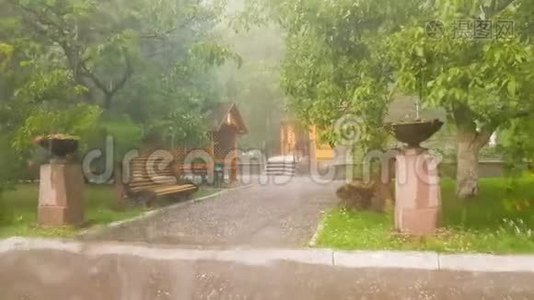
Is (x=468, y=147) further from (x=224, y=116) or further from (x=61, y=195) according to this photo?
(x=61, y=195)

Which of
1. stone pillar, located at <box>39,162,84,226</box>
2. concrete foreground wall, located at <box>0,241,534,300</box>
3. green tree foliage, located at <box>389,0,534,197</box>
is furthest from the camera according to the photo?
stone pillar, located at <box>39,162,84,226</box>

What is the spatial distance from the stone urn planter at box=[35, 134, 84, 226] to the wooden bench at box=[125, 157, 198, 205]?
0.17 m

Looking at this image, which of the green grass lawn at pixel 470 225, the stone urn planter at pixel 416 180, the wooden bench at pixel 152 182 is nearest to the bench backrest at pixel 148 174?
the wooden bench at pixel 152 182

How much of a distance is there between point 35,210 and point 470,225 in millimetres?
1200

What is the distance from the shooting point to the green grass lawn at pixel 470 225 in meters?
1.33

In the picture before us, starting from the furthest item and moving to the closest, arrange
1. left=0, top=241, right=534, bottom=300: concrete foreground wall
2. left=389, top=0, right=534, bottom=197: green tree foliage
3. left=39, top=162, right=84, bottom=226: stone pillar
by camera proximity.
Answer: left=39, top=162, right=84, bottom=226: stone pillar, left=0, top=241, right=534, bottom=300: concrete foreground wall, left=389, top=0, right=534, bottom=197: green tree foliage

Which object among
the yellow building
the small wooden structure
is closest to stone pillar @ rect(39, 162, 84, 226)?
the small wooden structure

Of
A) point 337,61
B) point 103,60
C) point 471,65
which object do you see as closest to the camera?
point 471,65

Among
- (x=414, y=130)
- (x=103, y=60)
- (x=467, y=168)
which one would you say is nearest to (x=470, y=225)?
(x=467, y=168)

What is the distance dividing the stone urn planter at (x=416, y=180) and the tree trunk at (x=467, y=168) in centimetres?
6

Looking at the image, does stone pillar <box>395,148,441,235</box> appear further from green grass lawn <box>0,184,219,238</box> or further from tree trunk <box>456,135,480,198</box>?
green grass lawn <box>0,184,219,238</box>

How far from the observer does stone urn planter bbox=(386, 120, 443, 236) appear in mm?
1349

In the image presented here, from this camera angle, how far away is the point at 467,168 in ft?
4.36

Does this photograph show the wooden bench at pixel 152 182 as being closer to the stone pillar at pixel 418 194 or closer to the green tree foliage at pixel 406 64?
the green tree foliage at pixel 406 64
